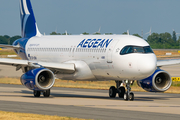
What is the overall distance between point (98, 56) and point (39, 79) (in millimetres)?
4656

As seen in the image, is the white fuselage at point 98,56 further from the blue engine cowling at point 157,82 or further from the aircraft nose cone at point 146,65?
the blue engine cowling at point 157,82

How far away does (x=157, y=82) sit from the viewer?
3091 cm

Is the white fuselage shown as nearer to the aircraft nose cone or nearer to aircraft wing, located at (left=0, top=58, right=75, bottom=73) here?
the aircraft nose cone

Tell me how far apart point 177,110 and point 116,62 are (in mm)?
6856

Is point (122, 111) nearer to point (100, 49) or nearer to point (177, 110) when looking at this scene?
point (177, 110)

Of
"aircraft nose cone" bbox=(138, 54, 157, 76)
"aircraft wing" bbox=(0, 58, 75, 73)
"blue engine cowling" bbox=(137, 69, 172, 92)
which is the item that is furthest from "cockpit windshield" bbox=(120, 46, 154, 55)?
"aircraft wing" bbox=(0, 58, 75, 73)

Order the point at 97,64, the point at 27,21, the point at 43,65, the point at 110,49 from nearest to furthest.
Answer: the point at 110,49, the point at 97,64, the point at 43,65, the point at 27,21

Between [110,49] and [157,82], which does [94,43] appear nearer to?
[110,49]

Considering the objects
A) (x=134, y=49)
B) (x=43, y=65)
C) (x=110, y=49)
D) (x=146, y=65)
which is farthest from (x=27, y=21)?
(x=146, y=65)

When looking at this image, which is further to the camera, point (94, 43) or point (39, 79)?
point (94, 43)

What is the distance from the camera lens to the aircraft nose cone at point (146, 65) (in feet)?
86.2

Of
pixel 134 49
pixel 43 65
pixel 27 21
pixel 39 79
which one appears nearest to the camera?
pixel 134 49

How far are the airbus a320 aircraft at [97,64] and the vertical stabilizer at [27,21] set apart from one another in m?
4.63

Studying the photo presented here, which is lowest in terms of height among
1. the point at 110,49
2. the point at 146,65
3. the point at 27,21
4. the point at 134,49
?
the point at 146,65
